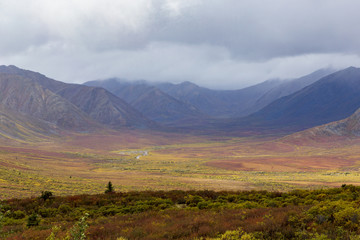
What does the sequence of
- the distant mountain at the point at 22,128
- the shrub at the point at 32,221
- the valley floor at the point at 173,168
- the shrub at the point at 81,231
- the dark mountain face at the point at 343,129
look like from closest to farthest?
the shrub at the point at 81,231
the shrub at the point at 32,221
the valley floor at the point at 173,168
the distant mountain at the point at 22,128
the dark mountain face at the point at 343,129

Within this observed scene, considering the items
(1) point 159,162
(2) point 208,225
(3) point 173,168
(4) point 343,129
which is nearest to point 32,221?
(2) point 208,225

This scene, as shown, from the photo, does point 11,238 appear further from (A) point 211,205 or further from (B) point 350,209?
(B) point 350,209

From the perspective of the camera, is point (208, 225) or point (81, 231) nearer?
point (81, 231)

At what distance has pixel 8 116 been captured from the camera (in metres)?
165

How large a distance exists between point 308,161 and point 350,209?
299ft

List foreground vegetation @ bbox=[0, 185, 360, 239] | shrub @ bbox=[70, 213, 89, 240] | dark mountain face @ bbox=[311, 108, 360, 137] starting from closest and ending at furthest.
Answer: shrub @ bbox=[70, 213, 89, 240] < foreground vegetation @ bbox=[0, 185, 360, 239] < dark mountain face @ bbox=[311, 108, 360, 137]

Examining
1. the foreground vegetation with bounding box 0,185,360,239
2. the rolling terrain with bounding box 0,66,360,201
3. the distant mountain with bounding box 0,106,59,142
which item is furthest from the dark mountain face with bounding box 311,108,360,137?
the distant mountain with bounding box 0,106,59,142

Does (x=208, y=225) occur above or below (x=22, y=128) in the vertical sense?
below

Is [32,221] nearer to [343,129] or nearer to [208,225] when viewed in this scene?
[208,225]

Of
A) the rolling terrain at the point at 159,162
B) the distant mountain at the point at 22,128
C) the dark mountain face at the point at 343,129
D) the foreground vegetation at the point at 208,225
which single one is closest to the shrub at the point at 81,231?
the foreground vegetation at the point at 208,225

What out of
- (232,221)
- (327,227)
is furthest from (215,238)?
(327,227)

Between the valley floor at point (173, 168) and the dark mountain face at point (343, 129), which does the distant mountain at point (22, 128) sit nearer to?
the valley floor at point (173, 168)

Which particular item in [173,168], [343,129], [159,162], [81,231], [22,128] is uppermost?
[22,128]

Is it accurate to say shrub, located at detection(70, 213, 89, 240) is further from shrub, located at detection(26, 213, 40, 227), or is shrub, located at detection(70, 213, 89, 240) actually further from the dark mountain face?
the dark mountain face
